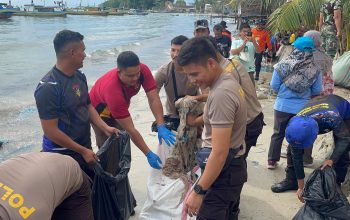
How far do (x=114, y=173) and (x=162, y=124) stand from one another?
0.72 meters

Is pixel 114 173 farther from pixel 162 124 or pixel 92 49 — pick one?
pixel 92 49

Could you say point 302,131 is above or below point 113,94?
below

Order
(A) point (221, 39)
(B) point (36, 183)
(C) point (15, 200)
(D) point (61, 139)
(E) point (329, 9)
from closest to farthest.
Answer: (C) point (15, 200) → (B) point (36, 183) → (D) point (61, 139) → (E) point (329, 9) → (A) point (221, 39)

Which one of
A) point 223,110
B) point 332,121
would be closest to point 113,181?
point 223,110

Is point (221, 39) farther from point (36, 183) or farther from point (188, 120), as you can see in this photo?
point (36, 183)

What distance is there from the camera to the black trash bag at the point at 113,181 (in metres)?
2.58

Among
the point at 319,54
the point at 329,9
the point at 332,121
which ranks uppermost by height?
the point at 329,9

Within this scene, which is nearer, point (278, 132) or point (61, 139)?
point (61, 139)

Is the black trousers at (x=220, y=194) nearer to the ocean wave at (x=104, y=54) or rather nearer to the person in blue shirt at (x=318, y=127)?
the person in blue shirt at (x=318, y=127)

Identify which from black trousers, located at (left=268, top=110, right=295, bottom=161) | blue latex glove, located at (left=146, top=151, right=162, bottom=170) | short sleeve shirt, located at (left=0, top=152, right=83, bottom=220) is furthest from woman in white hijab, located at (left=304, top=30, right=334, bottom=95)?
short sleeve shirt, located at (left=0, top=152, right=83, bottom=220)

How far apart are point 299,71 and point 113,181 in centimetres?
223

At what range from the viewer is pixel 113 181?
8.45ft

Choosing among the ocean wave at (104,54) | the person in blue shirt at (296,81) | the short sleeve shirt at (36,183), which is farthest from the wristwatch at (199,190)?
the ocean wave at (104,54)

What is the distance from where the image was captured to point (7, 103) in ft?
31.4
